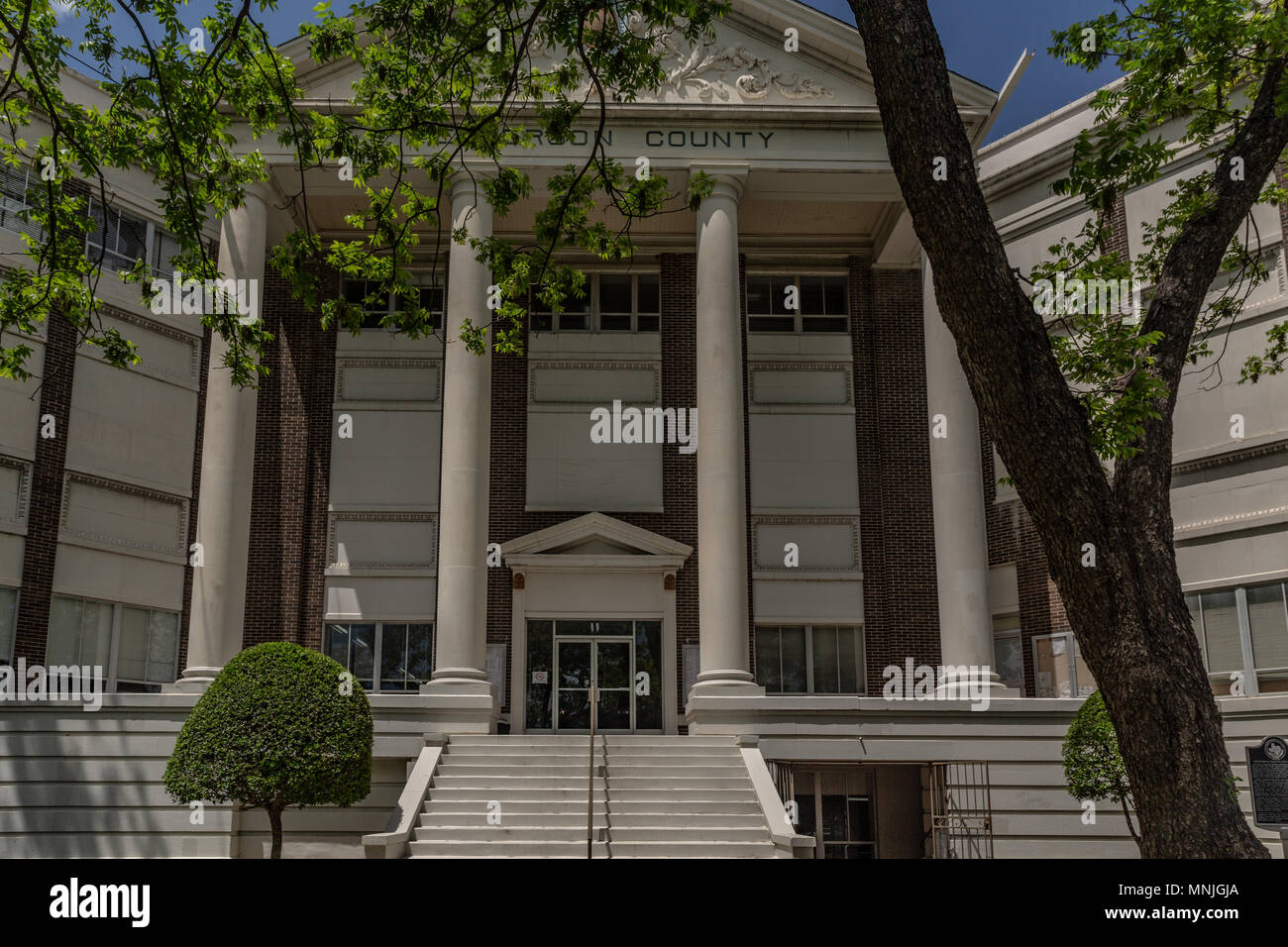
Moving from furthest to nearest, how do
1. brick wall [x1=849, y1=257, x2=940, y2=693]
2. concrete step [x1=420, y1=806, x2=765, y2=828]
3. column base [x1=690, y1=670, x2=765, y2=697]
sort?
brick wall [x1=849, y1=257, x2=940, y2=693]
column base [x1=690, y1=670, x2=765, y2=697]
concrete step [x1=420, y1=806, x2=765, y2=828]

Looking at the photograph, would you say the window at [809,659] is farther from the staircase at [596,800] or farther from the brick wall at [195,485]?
the brick wall at [195,485]

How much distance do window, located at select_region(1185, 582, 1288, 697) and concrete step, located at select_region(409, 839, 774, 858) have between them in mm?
9733

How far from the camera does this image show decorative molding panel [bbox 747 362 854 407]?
2900cm

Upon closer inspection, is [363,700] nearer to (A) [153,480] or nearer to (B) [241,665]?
(B) [241,665]

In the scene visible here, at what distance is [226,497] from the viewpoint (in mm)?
23406

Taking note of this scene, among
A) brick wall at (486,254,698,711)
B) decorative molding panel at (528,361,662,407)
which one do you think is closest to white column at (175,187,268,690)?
brick wall at (486,254,698,711)

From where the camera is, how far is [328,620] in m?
27.4

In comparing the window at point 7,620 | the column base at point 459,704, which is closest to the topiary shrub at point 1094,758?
the column base at point 459,704

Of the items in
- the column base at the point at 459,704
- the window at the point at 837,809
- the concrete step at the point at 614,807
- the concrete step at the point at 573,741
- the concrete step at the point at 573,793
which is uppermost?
the column base at the point at 459,704

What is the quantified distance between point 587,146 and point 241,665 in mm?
13488

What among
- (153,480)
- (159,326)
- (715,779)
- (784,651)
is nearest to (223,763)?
(715,779)

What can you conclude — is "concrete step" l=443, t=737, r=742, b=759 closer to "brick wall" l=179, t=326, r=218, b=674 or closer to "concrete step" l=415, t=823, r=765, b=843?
"concrete step" l=415, t=823, r=765, b=843

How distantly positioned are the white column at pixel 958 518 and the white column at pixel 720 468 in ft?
13.4

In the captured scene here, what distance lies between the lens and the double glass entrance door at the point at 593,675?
87.9 ft
